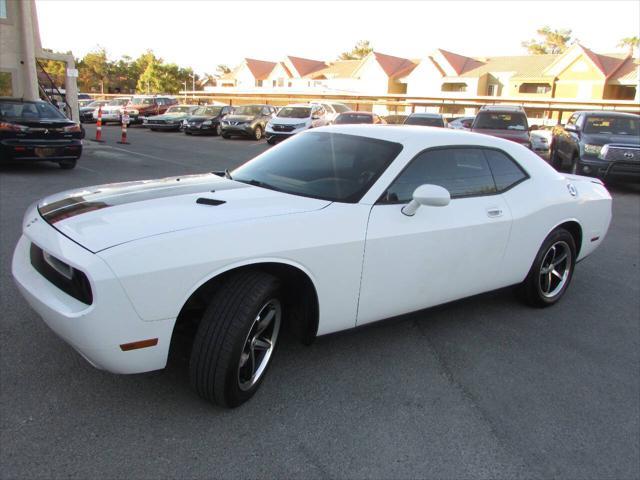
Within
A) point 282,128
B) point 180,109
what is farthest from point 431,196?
point 180,109

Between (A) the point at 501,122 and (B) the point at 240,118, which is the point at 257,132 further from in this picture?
(A) the point at 501,122

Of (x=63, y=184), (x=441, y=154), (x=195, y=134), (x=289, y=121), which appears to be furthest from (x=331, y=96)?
(x=441, y=154)

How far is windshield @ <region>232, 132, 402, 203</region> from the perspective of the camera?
135 inches

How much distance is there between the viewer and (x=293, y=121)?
68.6 feet

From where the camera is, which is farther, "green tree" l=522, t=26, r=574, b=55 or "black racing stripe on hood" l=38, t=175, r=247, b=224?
"green tree" l=522, t=26, r=574, b=55

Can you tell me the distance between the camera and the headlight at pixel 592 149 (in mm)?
11570

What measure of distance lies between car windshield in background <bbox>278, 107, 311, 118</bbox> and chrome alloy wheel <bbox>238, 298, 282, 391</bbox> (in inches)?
761

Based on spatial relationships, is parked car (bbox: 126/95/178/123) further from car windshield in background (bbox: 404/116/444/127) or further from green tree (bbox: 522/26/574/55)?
green tree (bbox: 522/26/574/55)

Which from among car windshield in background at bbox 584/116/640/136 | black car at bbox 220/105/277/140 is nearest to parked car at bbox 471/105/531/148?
car windshield in background at bbox 584/116/640/136

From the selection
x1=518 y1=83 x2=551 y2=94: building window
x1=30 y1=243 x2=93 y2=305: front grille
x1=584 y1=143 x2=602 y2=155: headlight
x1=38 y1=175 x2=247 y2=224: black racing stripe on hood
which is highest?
x1=518 y1=83 x2=551 y2=94: building window

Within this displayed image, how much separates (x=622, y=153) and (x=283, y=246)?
35.6 feet

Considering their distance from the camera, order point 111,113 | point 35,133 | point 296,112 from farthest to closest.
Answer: point 111,113, point 296,112, point 35,133

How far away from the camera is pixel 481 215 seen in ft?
12.6

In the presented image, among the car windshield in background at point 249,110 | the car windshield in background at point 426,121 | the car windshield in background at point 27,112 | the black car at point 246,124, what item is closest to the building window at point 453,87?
the car windshield in background at point 249,110
